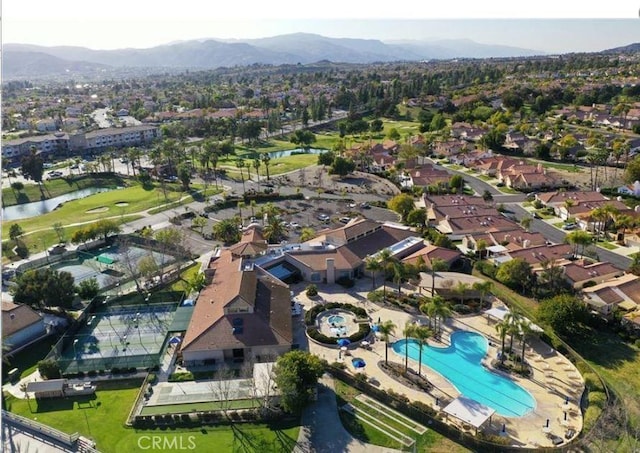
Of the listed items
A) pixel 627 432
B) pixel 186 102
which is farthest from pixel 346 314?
pixel 186 102

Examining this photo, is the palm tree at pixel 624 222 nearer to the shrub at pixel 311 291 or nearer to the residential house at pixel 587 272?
the residential house at pixel 587 272

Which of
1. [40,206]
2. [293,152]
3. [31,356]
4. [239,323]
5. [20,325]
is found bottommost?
[40,206]

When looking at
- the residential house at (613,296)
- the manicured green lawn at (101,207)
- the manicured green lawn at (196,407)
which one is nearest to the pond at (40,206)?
the manicured green lawn at (101,207)

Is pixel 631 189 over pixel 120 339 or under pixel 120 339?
over

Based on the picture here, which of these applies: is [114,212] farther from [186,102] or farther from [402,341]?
[186,102]

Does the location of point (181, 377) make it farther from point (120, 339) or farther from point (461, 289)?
point (461, 289)

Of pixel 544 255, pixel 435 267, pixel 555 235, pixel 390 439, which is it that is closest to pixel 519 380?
pixel 390 439

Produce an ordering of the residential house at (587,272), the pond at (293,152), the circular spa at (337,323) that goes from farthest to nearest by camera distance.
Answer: the pond at (293,152)
the residential house at (587,272)
the circular spa at (337,323)
